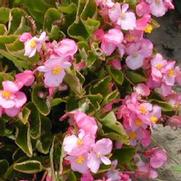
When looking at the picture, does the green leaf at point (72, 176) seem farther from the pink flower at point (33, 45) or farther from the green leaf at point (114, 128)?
the pink flower at point (33, 45)

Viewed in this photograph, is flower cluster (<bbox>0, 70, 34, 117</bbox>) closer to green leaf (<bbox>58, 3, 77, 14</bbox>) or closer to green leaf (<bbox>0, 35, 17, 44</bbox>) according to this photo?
green leaf (<bbox>0, 35, 17, 44</bbox>)

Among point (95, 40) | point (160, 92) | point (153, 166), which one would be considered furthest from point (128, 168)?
point (95, 40)

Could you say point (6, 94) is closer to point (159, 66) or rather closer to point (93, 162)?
point (93, 162)

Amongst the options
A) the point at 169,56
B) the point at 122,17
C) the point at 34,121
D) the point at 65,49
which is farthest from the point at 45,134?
the point at 169,56

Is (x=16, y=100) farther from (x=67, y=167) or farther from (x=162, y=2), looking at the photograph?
(x=162, y=2)

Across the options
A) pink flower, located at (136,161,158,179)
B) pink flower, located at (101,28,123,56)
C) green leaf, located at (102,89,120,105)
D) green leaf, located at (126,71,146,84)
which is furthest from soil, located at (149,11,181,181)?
pink flower, located at (101,28,123,56)
